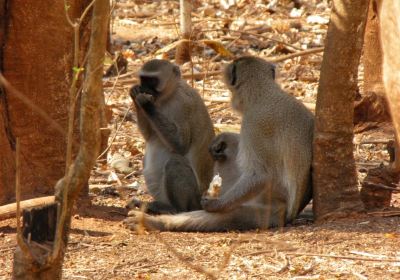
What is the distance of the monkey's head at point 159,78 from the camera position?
300 inches

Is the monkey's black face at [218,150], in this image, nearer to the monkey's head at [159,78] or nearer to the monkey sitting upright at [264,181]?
the monkey sitting upright at [264,181]

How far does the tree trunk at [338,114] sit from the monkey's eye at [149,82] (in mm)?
1834

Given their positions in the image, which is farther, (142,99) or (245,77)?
(142,99)

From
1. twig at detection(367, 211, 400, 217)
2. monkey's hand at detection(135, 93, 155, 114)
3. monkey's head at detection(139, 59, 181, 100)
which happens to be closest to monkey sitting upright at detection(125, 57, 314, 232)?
twig at detection(367, 211, 400, 217)

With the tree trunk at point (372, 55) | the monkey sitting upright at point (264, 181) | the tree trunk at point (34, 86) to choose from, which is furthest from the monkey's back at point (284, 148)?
the tree trunk at point (372, 55)

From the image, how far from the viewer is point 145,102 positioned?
7.41 meters

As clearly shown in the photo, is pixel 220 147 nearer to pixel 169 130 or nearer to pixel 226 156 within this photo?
pixel 226 156

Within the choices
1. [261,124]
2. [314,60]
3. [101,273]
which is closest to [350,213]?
[261,124]

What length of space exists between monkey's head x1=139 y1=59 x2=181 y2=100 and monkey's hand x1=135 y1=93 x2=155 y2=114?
7.5 inches

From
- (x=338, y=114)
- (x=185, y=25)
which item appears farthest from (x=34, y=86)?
(x=185, y=25)

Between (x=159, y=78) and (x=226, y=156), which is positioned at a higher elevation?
(x=159, y=78)

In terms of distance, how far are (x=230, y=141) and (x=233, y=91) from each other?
41 centimetres

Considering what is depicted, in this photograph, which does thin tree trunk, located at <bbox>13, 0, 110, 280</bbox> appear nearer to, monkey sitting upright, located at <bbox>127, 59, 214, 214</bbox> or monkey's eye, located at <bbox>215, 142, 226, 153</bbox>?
monkey's eye, located at <bbox>215, 142, 226, 153</bbox>

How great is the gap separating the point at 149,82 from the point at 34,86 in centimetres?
154
